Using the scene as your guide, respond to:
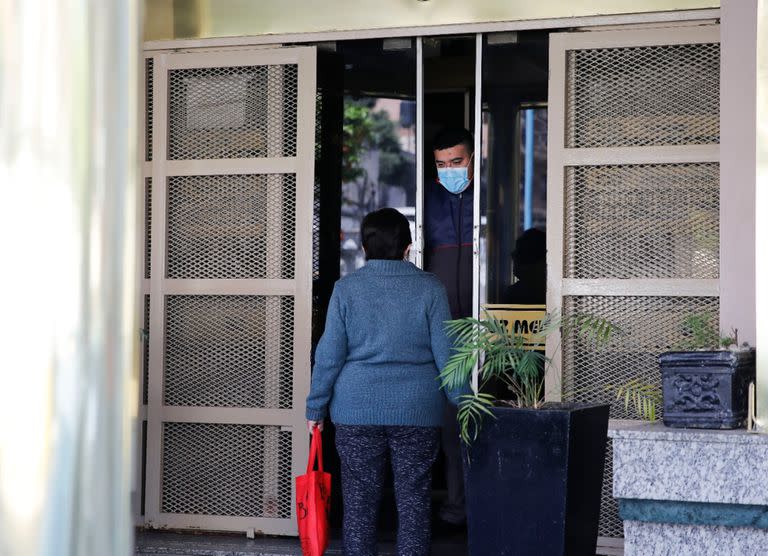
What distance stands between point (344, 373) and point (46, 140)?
8.33 feet

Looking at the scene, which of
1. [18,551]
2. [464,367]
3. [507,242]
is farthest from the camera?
[507,242]

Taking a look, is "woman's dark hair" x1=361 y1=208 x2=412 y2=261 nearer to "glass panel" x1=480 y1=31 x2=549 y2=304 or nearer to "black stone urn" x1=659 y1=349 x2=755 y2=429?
"black stone urn" x1=659 y1=349 x2=755 y2=429

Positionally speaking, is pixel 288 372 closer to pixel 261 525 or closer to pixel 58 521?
pixel 261 525

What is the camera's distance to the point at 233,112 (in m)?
5.95

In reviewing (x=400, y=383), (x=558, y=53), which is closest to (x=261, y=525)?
(x=400, y=383)

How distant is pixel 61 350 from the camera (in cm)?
219

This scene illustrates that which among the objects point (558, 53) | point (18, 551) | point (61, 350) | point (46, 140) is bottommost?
point (18, 551)

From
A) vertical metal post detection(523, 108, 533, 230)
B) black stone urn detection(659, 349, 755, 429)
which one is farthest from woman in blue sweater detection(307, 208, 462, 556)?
vertical metal post detection(523, 108, 533, 230)

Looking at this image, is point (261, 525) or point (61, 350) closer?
point (61, 350)

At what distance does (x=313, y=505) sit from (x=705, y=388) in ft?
6.07

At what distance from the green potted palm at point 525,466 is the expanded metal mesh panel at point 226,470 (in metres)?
1.68

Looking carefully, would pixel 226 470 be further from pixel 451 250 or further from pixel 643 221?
pixel 643 221

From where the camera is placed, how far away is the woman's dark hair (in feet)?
15.0

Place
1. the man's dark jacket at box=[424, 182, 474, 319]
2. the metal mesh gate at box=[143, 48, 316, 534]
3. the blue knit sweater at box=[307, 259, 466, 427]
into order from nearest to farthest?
the blue knit sweater at box=[307, 259, 466, 427] → the metal mesh gate at box=[143, 48, 316, 534] → the man's dark jacket at box=[424, 182, 474, 319]
